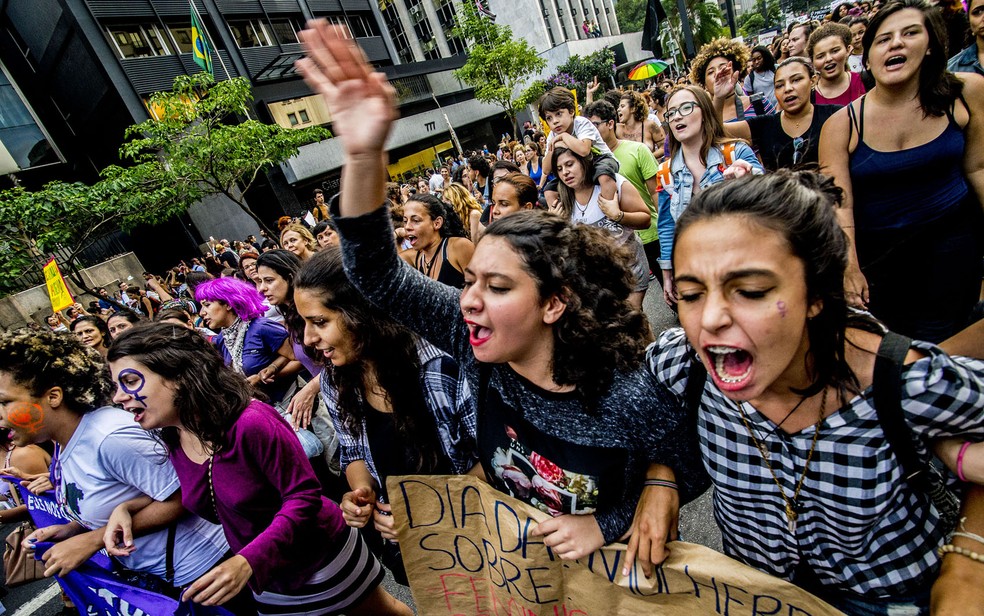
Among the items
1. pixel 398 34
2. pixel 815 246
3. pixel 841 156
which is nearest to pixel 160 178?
pixel 841 156

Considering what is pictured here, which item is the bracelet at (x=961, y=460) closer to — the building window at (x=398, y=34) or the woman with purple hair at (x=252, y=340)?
the woman with purple hair at (x=252, y=340)

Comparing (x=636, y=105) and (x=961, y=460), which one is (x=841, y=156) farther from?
(x=636, y=105)

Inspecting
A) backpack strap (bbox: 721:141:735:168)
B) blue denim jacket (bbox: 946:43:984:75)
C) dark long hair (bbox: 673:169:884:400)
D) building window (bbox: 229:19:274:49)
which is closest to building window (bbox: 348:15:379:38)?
building window (bbox: 229:19:274:49)

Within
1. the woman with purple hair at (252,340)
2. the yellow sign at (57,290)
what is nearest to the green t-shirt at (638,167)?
the woman with purple hair at (252,340)

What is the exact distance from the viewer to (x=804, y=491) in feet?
3.64

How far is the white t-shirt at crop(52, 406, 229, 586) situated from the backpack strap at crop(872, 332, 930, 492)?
277 centimetres

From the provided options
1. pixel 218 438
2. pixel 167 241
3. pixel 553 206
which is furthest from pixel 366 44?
pixel 218 438

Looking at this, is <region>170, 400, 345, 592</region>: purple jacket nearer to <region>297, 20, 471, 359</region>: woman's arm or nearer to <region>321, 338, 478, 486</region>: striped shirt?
<region>321, 338, 478, 486</region>: striped shirt

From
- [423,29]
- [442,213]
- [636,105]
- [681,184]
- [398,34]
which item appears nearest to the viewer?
[681,184]

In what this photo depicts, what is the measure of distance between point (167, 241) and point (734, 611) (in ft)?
80.9

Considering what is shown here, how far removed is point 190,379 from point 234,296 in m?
1.59

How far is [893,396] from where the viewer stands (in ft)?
3.06

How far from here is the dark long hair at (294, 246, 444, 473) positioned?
1823 millimetres

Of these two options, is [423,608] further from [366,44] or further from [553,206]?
[366,44]
